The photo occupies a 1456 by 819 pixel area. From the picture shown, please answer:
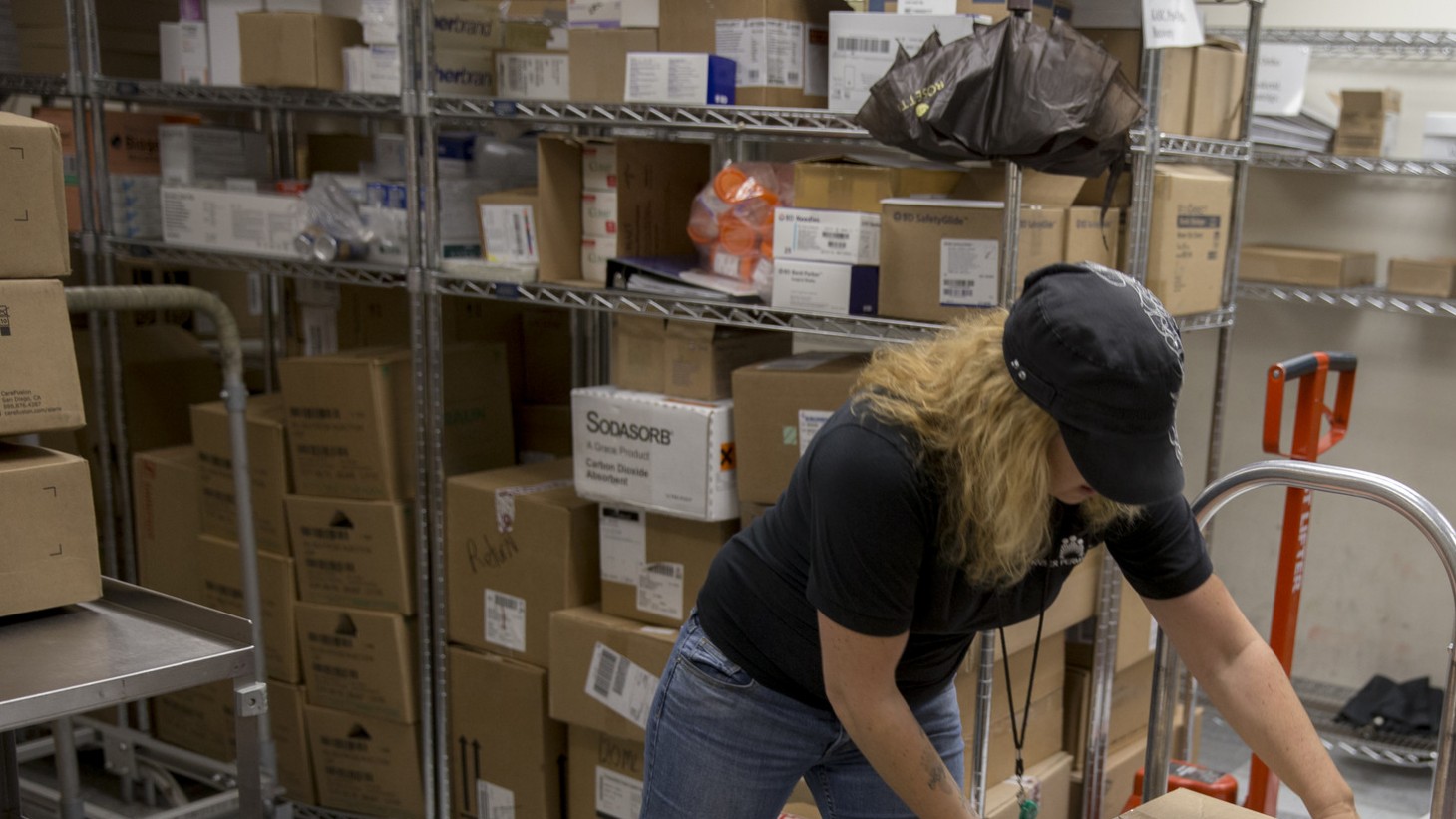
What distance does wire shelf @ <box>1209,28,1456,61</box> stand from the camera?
3.52m

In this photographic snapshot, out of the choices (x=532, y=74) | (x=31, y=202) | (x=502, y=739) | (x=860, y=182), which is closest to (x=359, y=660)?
(x=502, y=739)

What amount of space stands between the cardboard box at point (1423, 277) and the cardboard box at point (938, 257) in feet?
5.99

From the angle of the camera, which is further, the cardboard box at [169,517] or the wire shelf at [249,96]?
the cardboard box at [169,517]

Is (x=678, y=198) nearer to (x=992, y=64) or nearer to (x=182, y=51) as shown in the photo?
(x=992, y=64)

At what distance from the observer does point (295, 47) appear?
117 inches

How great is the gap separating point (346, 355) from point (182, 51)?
0.90 m

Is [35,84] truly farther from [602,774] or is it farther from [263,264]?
[602,774]

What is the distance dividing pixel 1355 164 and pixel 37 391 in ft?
10.3

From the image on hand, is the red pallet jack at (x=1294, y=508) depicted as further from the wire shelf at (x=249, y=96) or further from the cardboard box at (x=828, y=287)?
the wire shelf at (x=249, y=96)

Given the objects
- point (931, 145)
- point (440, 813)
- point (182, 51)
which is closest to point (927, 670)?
point (931, 145)

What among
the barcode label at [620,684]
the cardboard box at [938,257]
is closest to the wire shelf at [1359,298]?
the cardboard box at [938,257]

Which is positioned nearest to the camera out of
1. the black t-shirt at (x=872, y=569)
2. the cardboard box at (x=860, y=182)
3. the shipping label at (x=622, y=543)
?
the black t-shirt at (x=872, y=569)

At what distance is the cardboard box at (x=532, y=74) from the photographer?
2.98m

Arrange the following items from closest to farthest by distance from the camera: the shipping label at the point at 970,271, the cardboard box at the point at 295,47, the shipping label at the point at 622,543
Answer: the shipping label at the point at 970,271, the shipping label at the point at 622,543, the cardboard box at the point at 295,47
